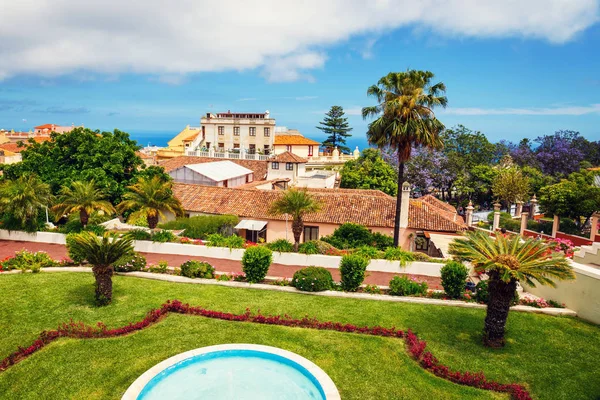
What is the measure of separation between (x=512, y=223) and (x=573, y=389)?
30584 millimetres

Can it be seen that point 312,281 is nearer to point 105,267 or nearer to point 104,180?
point 105,267

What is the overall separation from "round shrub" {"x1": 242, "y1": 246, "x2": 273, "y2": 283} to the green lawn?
3.15ft

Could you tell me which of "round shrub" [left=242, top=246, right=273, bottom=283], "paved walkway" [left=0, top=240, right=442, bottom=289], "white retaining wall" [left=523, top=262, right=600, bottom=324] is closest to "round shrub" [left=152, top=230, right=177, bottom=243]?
"paved walkway" [left=0, top=240, right=442, bottom=289]

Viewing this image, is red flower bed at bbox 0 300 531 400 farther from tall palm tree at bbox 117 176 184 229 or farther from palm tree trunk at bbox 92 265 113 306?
tall palm tree at bbox 117 176 184 229

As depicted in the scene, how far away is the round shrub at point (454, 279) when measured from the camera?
52.7 feet

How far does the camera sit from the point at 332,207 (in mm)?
29609

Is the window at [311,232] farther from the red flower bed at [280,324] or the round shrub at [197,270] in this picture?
the red flower bed at [280,324]

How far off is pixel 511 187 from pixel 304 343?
42.0 meters

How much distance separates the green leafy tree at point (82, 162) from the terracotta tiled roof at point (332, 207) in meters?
5.39

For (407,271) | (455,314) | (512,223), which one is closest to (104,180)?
(407,271)

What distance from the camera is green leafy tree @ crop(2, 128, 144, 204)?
27297mm

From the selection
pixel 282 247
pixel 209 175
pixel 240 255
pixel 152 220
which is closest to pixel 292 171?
pixel 209 175

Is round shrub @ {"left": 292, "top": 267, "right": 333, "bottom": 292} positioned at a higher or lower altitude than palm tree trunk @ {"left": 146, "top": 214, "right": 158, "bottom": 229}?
lower

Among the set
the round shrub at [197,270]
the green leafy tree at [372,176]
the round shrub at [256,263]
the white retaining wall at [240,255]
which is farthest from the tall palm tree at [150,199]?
the green leafy tree at [372,176]
